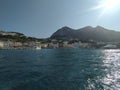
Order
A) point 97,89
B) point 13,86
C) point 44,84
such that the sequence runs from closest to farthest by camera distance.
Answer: point 97,89
point 13,86
point 44,84

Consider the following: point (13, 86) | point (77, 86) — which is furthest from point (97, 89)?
A: point (13, 86)

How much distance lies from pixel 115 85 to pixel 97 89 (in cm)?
381

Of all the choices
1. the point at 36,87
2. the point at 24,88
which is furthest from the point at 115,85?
the point at 24,88

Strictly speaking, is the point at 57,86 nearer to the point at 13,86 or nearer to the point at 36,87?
the point at 36,87

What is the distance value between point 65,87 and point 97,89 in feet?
16.2

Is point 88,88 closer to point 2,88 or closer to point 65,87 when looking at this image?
point 65,87

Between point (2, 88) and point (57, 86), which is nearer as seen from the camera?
point (2, 88)

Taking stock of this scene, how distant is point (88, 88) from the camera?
76.7 feet

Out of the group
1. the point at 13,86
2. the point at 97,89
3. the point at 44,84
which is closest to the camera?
the point at 97,89

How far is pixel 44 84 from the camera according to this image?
26203mm

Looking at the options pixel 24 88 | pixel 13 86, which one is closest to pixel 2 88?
pixel 13 86

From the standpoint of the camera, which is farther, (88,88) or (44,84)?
(44,84)

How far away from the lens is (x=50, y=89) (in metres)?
23.3

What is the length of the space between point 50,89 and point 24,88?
13.2 feet
